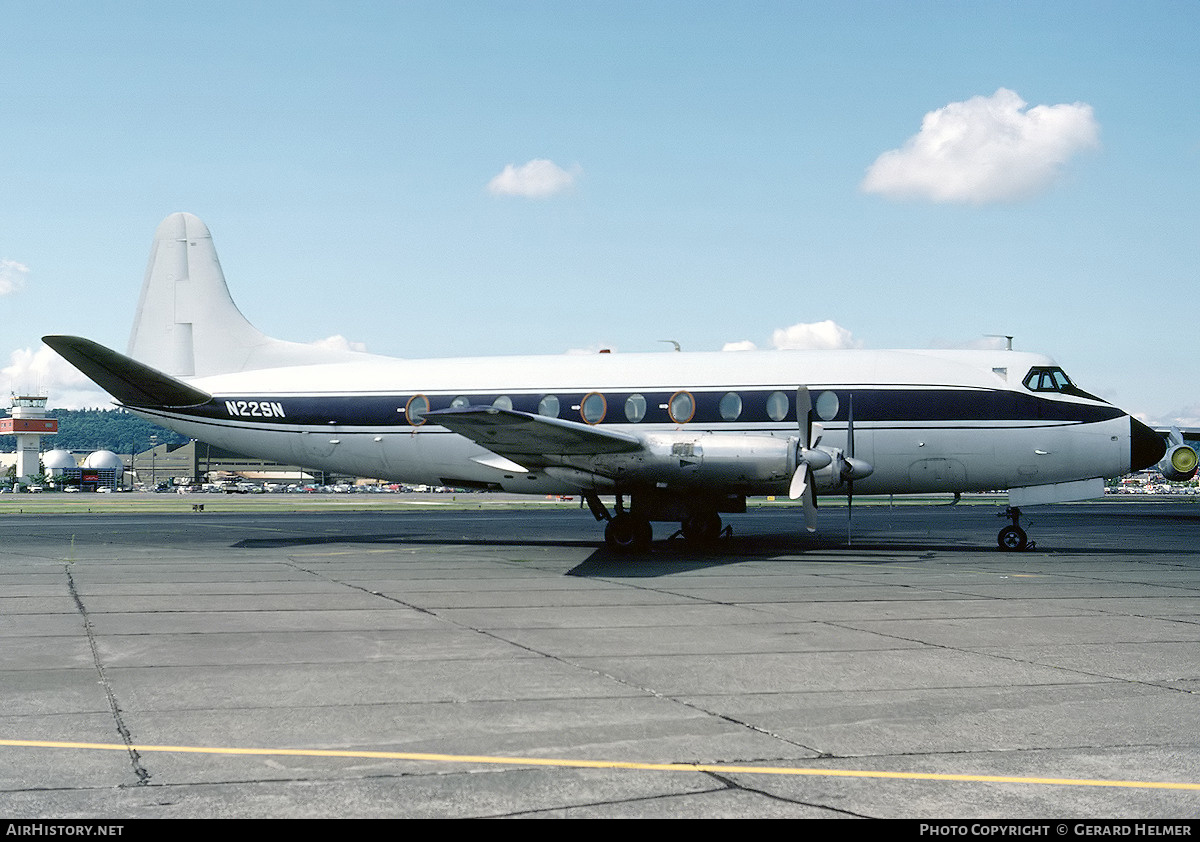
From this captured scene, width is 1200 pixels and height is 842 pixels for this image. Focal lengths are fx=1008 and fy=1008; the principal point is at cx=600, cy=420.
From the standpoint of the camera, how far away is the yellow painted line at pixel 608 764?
251 inches

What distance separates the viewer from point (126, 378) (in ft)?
86.0

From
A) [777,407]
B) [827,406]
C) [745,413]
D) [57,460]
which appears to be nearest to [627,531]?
[745,413]

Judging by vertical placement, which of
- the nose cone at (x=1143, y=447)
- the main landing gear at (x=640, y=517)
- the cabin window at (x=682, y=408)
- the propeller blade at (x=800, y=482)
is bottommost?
the main landing gear at (x=640, y=517)

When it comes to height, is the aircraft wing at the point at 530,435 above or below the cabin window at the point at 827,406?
below

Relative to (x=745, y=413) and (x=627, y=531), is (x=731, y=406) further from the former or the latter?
(x=627, y=531)

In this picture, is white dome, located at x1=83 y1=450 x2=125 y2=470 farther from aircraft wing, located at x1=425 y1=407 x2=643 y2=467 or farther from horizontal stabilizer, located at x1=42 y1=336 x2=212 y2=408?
aircraft wing, located at x1=425 y1=407 x2=643 y2=467

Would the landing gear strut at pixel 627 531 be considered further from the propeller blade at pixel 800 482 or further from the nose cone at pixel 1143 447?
the nose cone at pixel 1143 447

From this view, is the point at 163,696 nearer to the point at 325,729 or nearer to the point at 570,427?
the point at 325,729

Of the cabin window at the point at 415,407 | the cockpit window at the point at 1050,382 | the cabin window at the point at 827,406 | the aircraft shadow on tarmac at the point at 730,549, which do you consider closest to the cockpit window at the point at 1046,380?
the cockpit window at the point at 1050,382

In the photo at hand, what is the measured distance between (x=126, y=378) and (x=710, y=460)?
1544cm

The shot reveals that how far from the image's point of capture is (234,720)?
319 inches

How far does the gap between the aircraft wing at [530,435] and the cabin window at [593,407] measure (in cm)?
240
